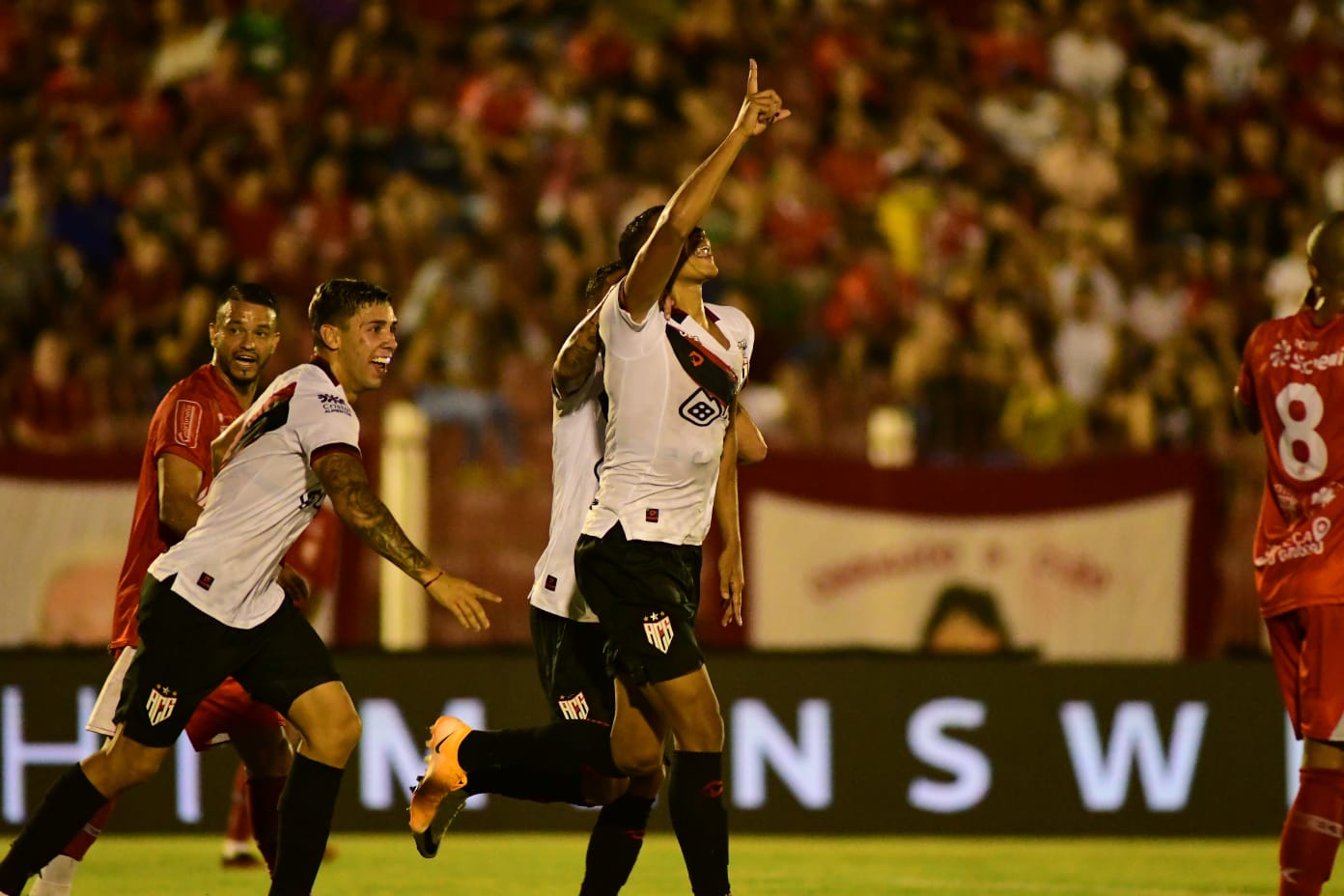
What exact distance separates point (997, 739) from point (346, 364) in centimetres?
492

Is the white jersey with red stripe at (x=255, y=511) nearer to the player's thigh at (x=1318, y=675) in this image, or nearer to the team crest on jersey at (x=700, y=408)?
the team crest on jersey at (x=700, y=408)

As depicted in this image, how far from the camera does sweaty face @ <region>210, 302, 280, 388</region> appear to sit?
7.44 m

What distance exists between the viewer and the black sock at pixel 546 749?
22.6ft

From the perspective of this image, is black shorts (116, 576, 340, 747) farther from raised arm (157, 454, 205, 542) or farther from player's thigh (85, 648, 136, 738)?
player's thigh (85, 648, 136, 738)

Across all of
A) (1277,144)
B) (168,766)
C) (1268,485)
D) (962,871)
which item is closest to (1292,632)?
(1268,485)

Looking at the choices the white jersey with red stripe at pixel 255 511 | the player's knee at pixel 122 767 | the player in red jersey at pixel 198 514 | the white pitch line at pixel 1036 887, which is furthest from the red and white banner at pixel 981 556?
the player's knee at pixel 122 767

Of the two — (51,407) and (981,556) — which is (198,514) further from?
(981,556)

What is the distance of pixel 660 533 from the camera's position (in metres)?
6.75

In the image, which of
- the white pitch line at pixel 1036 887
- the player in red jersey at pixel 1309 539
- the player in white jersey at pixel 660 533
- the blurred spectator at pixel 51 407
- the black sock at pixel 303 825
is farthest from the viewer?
the blurred spectator at pixel 51 407

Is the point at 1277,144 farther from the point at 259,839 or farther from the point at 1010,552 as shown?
the point at 259,839

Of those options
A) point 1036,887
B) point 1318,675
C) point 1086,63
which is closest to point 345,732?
point 1318,675

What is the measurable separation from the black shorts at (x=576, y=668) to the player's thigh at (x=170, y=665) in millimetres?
1037

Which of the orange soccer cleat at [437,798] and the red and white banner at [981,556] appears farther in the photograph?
the red and white banner at [981,556]

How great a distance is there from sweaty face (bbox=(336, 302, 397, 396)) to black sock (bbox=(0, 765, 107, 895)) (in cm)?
146
